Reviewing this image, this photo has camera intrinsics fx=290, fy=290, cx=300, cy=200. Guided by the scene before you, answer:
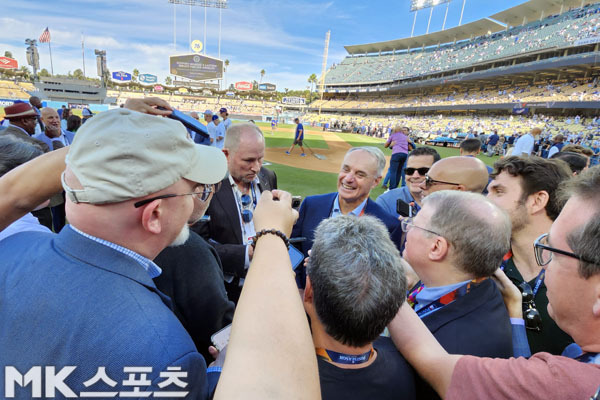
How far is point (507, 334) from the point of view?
1.64 m

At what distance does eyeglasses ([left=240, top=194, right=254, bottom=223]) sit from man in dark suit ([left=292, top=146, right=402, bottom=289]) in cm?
64

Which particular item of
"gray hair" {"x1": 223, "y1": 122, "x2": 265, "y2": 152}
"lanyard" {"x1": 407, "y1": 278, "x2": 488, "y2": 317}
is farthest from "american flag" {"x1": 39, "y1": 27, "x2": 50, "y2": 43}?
"lanyard" {"x1": 407, "y1": 278, "x2": 488, "y2": 317}

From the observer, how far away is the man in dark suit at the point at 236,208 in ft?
9.53

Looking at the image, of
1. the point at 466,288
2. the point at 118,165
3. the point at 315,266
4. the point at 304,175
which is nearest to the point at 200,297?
the point at 315,266

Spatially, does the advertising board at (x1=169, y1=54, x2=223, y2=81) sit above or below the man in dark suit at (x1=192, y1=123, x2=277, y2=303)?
above

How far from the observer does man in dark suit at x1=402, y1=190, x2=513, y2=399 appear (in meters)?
1.60

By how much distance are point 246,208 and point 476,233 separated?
7.94 ft

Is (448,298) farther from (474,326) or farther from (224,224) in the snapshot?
(224,224)

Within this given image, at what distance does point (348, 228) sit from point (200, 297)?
1.04 metres

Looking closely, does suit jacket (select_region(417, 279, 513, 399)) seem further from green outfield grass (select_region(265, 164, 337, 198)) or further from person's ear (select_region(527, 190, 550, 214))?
green outfield grass (select_region(265, 164, 337, 198))

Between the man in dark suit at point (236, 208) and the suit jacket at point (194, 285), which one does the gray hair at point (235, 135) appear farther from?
the suit jacket at point (194, 285)

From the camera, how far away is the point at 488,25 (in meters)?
56.3

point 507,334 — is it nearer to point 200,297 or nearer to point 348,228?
point 348,228

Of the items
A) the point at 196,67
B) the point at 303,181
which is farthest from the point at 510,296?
the point at 196,67
